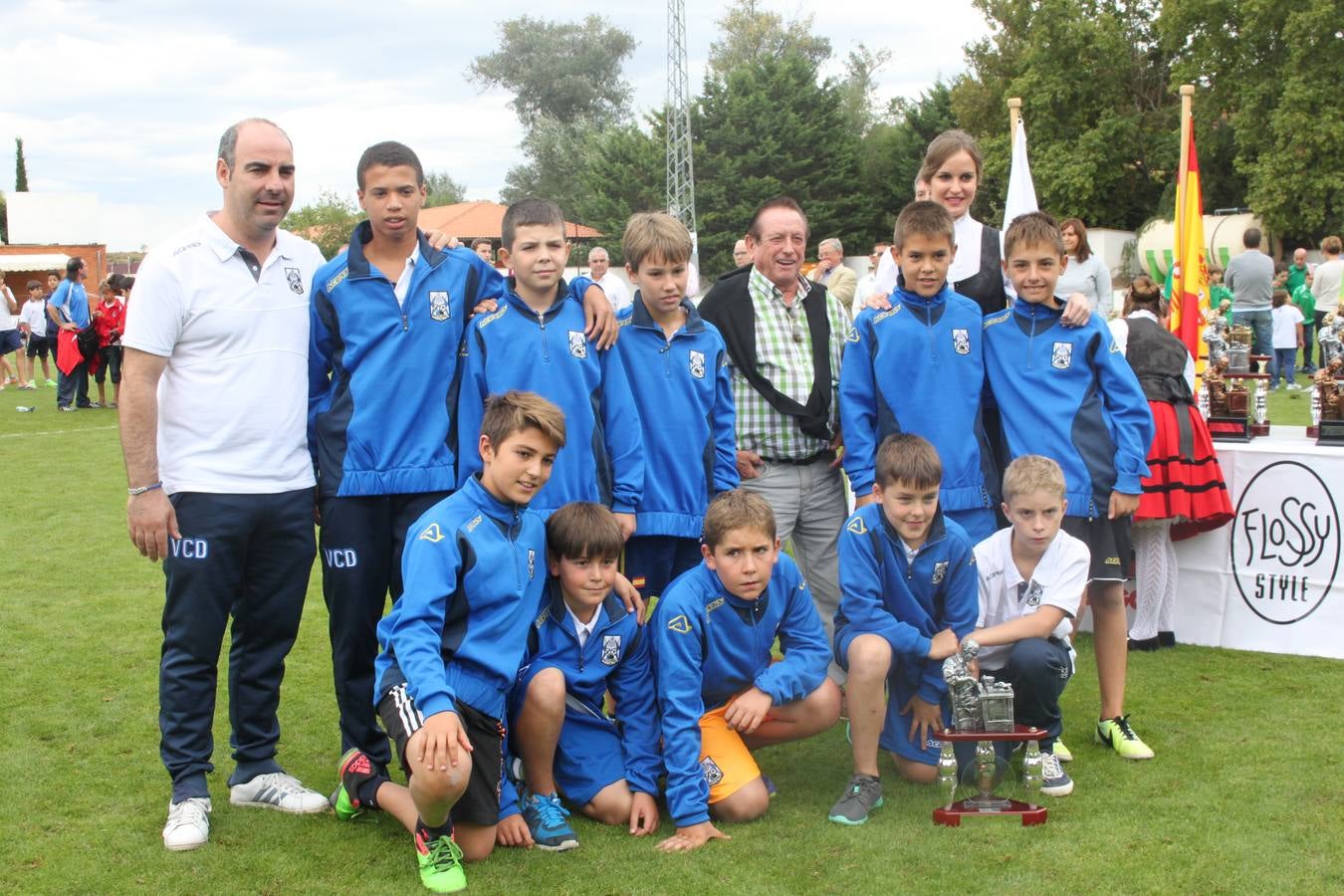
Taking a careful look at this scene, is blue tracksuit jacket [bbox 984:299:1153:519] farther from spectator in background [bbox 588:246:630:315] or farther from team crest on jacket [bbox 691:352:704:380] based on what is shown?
spectator in background [bbox 588:246:630:315]

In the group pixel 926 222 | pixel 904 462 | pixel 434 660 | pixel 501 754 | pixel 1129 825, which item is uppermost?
pixel 926 222

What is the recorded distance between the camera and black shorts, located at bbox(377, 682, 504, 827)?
11.9 ft

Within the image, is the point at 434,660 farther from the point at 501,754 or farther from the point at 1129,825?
the point at 1129,825

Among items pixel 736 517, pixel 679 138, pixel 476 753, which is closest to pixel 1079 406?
pixel 736 517

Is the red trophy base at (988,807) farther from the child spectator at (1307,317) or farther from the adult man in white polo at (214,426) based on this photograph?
the child spectator at (1307,317)

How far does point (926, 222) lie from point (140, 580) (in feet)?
18.6

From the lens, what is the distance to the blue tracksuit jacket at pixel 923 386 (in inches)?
181

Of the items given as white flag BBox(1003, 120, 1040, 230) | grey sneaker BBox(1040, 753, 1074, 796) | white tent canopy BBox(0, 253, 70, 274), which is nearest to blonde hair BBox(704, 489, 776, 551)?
grey sneaker BBox(1040, 753, 1074, 796)

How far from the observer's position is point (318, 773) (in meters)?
4.59

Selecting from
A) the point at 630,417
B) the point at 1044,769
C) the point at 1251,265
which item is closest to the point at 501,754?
the point at 630,417

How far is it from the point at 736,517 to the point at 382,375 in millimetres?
1275

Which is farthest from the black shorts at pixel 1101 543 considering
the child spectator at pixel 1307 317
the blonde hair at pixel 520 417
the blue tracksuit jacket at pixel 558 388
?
the child spectator at pixel 1307 317

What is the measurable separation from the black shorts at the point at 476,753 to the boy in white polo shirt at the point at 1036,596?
1.73m

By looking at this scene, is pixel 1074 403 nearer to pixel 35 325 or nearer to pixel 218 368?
pixel 218 368
